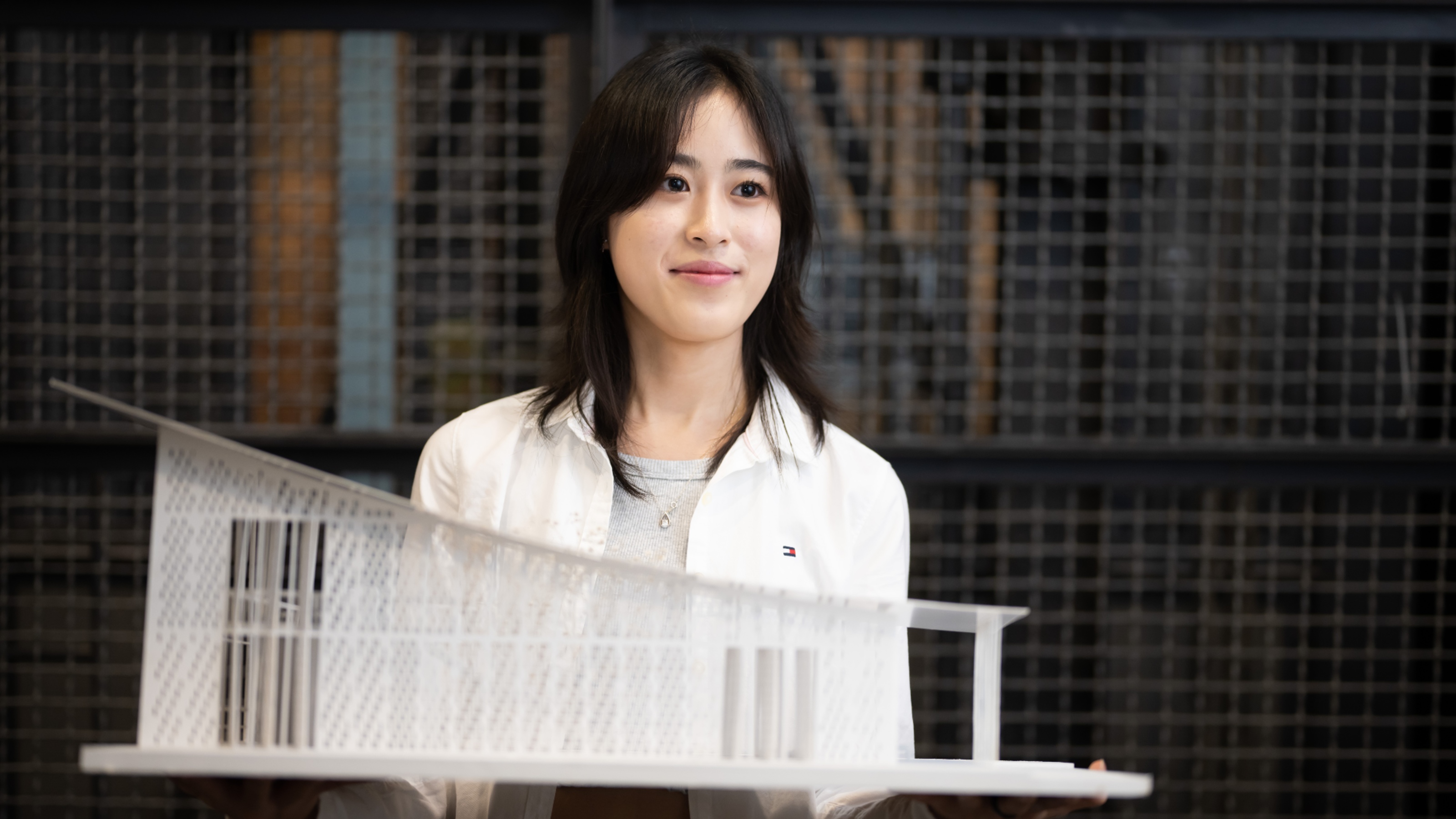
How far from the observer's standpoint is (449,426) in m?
1.16

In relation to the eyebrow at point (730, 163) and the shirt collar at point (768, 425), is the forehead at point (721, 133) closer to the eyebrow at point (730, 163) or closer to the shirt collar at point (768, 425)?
the eyebrow at point (730, 163)

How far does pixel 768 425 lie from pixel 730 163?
0.28 metres

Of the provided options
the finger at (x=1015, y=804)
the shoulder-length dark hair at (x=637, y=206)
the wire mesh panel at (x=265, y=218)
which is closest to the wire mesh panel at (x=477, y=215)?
the wire mesh panel at (x=265, y=218)

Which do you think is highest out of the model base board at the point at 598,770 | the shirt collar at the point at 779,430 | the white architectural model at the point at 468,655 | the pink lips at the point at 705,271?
the pink lips at the point at 705,271

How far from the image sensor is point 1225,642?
90.4 inches

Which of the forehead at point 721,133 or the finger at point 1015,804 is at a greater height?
the forehead at point 721,133

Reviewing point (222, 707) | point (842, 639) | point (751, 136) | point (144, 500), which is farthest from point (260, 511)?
point (144, 500)

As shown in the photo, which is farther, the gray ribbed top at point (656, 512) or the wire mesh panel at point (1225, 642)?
the wire mesh panel at point (1225, 642)

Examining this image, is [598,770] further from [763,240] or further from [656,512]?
[763,240]

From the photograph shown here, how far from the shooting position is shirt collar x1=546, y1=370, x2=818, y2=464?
3.71 ft

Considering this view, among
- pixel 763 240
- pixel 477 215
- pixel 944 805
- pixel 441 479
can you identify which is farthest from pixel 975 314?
pixel 944 805

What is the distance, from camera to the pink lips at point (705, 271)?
1023 millimetres

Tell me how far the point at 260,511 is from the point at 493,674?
0.19 m

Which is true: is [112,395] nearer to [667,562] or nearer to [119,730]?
[119,730]
